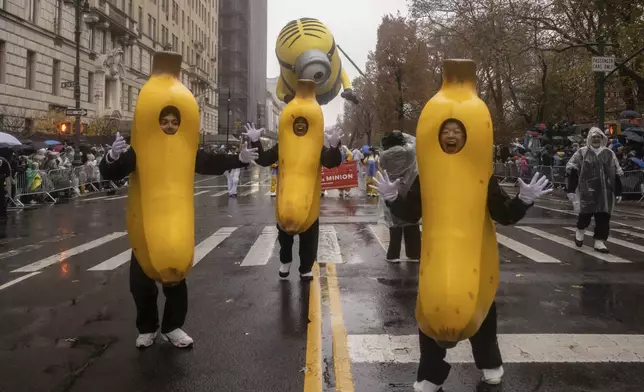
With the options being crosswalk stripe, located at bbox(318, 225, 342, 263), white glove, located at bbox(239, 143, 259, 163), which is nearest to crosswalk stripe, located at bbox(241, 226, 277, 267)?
crosswalk stripe, located at bbox(318, 225, 342, 263)

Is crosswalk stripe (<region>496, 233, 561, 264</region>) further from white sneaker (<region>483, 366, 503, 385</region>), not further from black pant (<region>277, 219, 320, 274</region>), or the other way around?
white sneaker (<region>483, 366, 503, 385</region>)

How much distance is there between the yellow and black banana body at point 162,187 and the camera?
437 centimetres

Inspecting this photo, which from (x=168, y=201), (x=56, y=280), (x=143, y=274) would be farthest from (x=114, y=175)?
(x=56, y=280)

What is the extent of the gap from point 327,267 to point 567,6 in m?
21.5

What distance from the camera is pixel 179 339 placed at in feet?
15.5

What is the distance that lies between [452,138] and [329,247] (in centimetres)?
641

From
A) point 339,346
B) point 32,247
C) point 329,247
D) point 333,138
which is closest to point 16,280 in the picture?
point 32,247

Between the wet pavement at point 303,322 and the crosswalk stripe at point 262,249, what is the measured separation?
1.5 inches

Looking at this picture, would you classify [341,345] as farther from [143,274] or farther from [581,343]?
[581,343]

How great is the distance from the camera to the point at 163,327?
15.6 ft

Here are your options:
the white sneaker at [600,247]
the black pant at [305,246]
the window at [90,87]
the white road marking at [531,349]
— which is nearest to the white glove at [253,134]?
the black pant at [305,246]

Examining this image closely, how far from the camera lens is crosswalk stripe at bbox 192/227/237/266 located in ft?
30.2

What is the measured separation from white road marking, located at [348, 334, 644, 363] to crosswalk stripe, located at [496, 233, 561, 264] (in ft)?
12.2

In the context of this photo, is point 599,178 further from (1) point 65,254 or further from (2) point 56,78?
(2) point 56,78
